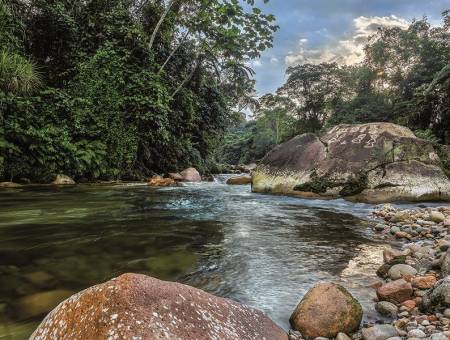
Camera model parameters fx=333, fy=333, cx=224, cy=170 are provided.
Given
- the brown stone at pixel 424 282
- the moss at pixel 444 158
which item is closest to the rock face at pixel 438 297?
the brown stone at pixel 424 282

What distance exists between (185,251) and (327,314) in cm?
182

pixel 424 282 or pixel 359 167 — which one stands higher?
pixel 359 167

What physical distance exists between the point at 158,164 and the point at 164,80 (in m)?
3.73

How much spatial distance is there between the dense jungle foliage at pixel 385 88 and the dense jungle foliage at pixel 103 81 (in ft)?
24.3

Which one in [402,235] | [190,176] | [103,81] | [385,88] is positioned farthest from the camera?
[385,88]

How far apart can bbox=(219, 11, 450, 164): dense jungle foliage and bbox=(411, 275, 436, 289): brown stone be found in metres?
7.96

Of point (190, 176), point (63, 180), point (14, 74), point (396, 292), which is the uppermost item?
point (14, 74)

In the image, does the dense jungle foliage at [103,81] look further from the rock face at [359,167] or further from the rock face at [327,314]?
the rock face at [327,314]

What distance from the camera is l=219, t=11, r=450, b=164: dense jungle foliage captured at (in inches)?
460

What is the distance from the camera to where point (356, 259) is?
10.6 feet

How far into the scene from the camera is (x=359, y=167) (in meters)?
7.36

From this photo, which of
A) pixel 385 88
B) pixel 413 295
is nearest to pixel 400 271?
pixel 413 295

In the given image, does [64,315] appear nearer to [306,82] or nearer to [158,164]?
[158,164]

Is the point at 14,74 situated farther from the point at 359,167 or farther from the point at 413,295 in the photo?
the point at 413,295
